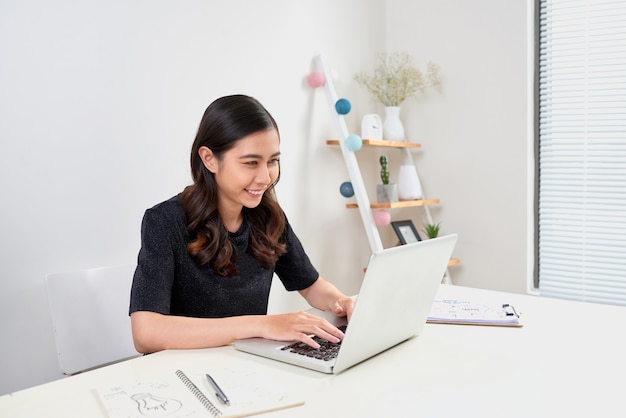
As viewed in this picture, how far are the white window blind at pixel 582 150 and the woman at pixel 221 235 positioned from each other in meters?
1.66

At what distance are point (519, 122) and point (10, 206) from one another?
2.24 meters

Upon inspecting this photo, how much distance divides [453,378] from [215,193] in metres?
0.80

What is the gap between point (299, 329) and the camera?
1.21 m

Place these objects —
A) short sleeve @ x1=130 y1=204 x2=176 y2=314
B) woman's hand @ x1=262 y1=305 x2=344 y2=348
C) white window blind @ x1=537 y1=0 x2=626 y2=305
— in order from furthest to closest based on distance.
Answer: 1. white window blind @ x1=537 y1=0 x2=626 y2=305
2. short sleeve @ x1=130 y1=204 x2=176 y2=314
3. woman's hand @ x1=262 y1=305 x2=344 y2=348

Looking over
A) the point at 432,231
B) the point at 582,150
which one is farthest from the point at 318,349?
the point at 582,150

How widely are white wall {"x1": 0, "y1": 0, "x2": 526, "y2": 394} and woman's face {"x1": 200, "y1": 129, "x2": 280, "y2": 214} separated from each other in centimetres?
67

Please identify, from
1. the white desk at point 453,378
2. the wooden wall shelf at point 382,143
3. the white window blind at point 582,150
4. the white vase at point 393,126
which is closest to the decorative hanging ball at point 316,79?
the wooden wall shelf at point 382,143

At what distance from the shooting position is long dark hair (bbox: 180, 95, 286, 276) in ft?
4.85

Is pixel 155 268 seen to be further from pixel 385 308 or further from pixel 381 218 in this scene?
pixel 381 218

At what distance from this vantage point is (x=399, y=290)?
1.11 metres

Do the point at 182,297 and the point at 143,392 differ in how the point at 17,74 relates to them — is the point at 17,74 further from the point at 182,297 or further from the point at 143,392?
the point at 143,392

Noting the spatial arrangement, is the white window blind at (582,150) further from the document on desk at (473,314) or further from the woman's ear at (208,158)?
the woman's ear at (208,158)

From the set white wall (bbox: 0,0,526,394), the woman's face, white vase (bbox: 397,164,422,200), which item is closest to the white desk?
the woman's face

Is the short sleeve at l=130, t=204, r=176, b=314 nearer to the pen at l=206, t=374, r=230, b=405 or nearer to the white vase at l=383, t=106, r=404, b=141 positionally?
the pen at l=206, t=374, r=230, b=405
